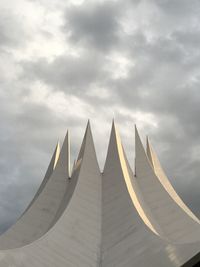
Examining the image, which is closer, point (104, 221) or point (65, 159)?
point (104, 221)

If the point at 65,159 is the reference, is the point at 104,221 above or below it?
below

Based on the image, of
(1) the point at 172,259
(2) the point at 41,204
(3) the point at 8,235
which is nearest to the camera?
(1) the point at 172,259

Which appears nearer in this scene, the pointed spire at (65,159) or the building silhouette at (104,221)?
the building silhouette at (104,221)

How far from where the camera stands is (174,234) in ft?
53.8

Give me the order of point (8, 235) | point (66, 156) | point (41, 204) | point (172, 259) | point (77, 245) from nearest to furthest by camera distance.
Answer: point (172, 259) < point (77, 245) < point (8, 235) < point (41, 204) < point (66, 156)

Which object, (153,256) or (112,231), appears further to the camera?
(112,231)

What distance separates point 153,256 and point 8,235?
305 inches

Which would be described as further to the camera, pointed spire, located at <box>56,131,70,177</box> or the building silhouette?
pointed spire, located at <box>56,131,70,177</box>

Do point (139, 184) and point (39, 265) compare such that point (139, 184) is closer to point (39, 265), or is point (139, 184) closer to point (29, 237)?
point (29, 237)

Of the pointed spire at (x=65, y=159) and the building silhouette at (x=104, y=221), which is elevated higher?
the pointed spire at (x=65, y=159)

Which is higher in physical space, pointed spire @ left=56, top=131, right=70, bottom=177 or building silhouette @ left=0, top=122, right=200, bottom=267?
pointed spire @ left=56, top=131, right=70, bottom=177

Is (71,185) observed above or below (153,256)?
above

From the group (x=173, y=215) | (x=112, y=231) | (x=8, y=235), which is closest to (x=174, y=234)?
(x=173, y=215)

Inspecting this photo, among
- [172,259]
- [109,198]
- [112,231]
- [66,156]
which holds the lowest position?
[172,259]
